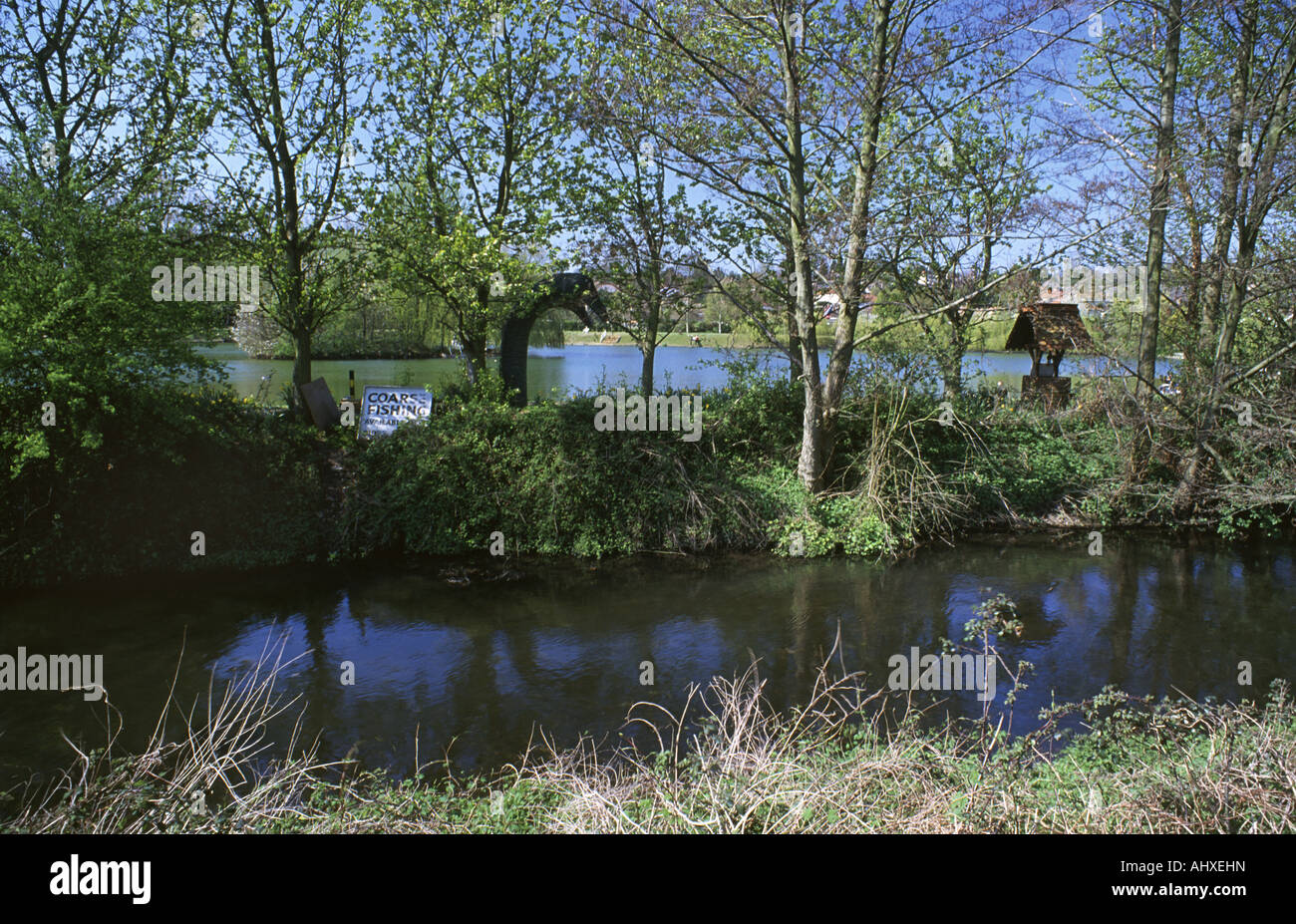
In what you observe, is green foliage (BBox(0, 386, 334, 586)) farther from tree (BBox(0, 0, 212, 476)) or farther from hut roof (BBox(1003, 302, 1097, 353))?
hut roof (BBox(1003, 302, 1097, 353))

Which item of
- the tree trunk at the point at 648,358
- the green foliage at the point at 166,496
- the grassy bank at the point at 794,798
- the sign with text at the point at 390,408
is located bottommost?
the grassy bank at the point at 794,798

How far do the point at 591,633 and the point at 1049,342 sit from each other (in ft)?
35.2

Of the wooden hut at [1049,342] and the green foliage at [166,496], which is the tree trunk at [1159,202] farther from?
the green foliage at [166,496]

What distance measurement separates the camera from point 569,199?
46.4 feet

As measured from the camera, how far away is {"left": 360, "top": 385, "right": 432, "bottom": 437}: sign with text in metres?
12.8

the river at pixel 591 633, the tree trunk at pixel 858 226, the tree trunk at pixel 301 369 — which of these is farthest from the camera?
the tree trunk at pixel 301 369

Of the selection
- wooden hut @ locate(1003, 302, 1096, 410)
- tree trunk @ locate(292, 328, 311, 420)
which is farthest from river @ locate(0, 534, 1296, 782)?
wooden hut @ locate(1003, 302, 1096, 410)

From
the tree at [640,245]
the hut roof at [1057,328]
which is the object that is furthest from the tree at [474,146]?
the hut roof at [1057,328]

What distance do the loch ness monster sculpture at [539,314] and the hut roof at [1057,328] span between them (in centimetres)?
773

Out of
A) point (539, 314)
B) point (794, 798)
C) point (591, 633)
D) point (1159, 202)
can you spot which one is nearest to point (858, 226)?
point (1159, 202)

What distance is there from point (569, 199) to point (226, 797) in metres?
11.1

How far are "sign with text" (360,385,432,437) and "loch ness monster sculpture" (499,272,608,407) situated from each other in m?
1.86

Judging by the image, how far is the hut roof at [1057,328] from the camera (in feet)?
46.1
